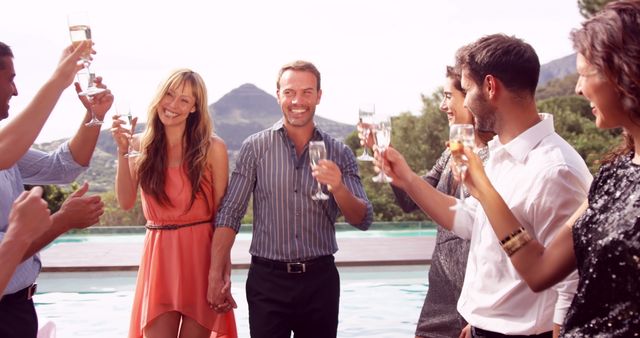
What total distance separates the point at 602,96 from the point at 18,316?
2.44 m

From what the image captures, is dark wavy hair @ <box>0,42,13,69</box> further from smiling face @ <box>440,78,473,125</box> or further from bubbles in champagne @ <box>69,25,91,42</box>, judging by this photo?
smiling face @ <box>440,78,473,125</box>

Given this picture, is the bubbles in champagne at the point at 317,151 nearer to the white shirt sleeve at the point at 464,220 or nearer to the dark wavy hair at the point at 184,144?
the white shirt sleeve at the point at 464,220

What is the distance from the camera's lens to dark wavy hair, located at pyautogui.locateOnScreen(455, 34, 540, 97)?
113 inches

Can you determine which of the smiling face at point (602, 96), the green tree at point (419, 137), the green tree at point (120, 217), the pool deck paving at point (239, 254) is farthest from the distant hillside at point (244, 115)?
the smiling face at point (602, 96)

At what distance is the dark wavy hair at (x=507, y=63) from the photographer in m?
2.87

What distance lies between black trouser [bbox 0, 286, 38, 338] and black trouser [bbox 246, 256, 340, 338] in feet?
3.81

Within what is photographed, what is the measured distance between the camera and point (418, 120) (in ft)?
106

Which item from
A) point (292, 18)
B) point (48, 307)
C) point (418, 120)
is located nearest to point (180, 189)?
point (48, 307)

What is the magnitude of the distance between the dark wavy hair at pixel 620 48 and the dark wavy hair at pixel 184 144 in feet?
8.23

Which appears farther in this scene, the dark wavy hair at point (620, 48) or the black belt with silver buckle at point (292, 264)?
the black belt with silver buckle at point (292, 264)

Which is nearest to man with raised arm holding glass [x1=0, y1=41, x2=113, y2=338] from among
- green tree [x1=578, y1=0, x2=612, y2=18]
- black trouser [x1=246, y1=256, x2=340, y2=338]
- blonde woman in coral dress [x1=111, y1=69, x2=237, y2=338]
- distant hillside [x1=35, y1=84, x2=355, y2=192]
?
blonde woman in coral dress [x1=111, y1=69, x2=237, y2=338]

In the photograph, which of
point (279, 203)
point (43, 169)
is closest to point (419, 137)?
point (279, 203)

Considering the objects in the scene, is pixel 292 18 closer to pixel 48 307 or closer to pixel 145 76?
pixel 145 76

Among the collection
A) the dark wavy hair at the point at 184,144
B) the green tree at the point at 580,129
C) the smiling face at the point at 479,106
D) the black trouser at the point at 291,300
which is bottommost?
the green tree at the point at 580,129
